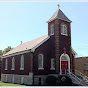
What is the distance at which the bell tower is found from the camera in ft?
81.6

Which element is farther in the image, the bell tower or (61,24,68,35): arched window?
(61,24,68,35): arched window

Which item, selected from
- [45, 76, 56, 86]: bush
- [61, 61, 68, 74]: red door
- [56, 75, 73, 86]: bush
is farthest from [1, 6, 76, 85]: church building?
[56, 75, 73, 86]: bush

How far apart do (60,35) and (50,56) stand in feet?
12.1

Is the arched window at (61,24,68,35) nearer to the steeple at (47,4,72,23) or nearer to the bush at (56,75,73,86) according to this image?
the steeple at (47,4,72,23)

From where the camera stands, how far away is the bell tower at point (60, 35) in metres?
24.9

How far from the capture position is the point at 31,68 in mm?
24047

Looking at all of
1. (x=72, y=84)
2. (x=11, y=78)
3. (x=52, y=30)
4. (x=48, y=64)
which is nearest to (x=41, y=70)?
(x=48, y=64)

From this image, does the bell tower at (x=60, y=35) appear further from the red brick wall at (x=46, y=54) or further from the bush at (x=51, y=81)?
the bush at (x=51, y=81)

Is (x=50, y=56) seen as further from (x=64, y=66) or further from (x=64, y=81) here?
(x=64, y=81)

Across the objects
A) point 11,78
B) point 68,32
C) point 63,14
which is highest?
point 63,14

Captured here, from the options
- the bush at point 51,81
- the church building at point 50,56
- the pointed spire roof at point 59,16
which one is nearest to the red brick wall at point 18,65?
the church building at point 50,56

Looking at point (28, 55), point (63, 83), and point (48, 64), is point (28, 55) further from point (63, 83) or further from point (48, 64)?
point (63, 83)

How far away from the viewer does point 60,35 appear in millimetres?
25547

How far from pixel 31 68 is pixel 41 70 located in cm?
169
